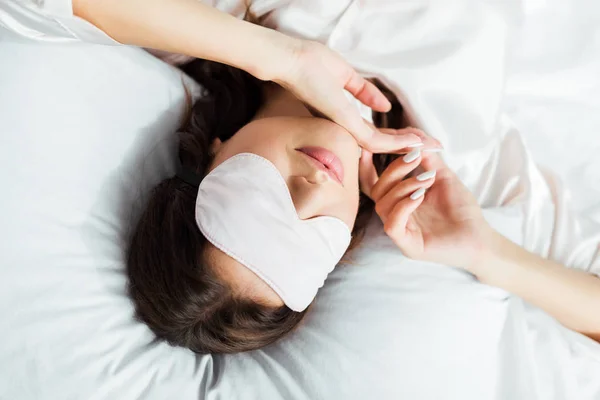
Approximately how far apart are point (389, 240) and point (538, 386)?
1.22 ft

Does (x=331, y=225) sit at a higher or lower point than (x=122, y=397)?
higher

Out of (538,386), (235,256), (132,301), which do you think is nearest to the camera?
(235,256)

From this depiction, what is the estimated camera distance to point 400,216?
88 cm

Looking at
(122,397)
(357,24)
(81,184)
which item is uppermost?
(357,24)

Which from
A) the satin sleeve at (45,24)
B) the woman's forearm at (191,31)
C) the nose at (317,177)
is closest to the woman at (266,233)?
the nose at (317,177)

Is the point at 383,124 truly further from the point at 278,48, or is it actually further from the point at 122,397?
the point at 122,397

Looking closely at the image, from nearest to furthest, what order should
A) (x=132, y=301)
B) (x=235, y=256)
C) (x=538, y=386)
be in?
1. (x=235, y=256)
2. (x=132, y=301)
3. (x=538, y=386)

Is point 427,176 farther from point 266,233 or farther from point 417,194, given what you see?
point 266,233

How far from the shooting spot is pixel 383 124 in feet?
3.39

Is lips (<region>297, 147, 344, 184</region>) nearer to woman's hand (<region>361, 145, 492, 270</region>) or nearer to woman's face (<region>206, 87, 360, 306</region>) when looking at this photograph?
woman's face (<region>206, 87, 360, 306</region>)

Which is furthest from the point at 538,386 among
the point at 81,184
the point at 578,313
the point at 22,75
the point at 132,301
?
the point at 22,75

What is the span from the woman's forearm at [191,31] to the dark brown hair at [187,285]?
18cm

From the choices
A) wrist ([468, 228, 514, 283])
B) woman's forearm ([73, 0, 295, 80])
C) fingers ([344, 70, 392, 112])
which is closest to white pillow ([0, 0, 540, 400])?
wrist ([468, 228, 514, 283])

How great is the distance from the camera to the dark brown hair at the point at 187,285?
79cm
